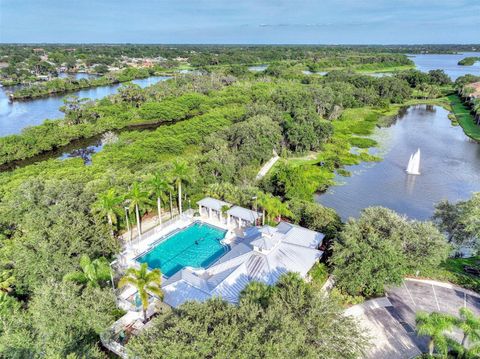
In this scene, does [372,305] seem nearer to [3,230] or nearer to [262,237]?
[262,237]

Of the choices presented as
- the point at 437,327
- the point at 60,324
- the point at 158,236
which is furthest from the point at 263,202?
the point at 60,324

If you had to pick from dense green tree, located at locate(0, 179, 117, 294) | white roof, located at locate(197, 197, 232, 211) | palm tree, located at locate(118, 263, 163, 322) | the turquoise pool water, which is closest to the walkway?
white roof, located at locate(197, 197, 232, 211)

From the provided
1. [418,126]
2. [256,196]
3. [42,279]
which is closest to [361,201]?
[256,196]

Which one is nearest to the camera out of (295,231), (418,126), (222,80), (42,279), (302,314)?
(302,314)

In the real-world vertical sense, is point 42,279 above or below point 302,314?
below

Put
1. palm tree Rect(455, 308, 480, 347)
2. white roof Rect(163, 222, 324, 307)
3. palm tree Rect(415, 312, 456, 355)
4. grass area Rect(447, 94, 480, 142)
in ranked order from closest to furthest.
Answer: palm tree Rect(455, 308, 480, 347)
palm tree Rect(415, 312, 456, 355)
white roof Rect(163, 222, 324, 307)
grass area Rect(447, 94, 480, 142)

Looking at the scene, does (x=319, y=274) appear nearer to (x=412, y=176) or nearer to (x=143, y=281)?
(x=143, y=281)

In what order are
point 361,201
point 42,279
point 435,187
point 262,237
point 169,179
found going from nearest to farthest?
point 42,279
point 262,237
point 169,179
point 361,201
point 435,187

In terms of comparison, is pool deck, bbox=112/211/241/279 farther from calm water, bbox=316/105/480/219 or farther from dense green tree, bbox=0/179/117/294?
calm water, bbox=316/105/480/219
